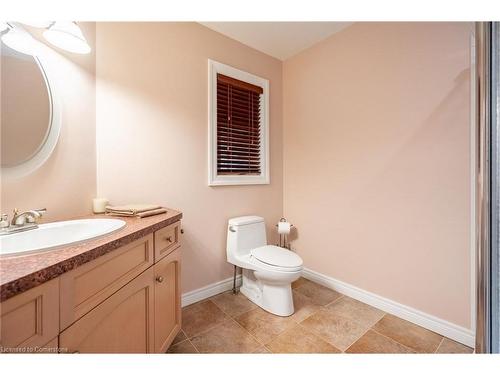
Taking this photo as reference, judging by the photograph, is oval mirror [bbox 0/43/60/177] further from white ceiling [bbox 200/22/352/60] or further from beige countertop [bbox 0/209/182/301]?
white ceiling [bbox 200/22/352/60]

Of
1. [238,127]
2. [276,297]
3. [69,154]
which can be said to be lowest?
[276,297]

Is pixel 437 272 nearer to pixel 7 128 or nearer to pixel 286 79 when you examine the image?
pixel 286 79

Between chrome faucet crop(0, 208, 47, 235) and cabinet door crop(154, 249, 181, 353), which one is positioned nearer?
chrome faucet crop(0, 208, 47, 235)

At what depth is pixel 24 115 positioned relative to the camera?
40.4 inches

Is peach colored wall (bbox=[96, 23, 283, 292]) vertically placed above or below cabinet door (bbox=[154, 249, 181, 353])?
above

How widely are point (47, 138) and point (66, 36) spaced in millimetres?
548

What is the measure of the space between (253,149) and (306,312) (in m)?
1.55

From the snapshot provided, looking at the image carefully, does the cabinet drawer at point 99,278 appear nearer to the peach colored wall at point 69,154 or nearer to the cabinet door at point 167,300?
the cabinet door at point 167,300

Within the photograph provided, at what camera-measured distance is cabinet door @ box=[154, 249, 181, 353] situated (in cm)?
103

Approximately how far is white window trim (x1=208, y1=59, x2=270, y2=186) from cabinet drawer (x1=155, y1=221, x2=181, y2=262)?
0.69 m

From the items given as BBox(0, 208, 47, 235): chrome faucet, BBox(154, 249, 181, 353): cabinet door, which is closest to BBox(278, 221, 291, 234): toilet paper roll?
BBox(154, 249, 181, 353): cabinet door

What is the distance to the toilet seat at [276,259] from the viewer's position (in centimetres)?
151

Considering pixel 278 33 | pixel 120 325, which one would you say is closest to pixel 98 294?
pixel 120 325

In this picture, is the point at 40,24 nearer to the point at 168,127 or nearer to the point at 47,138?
the point at 47,138
